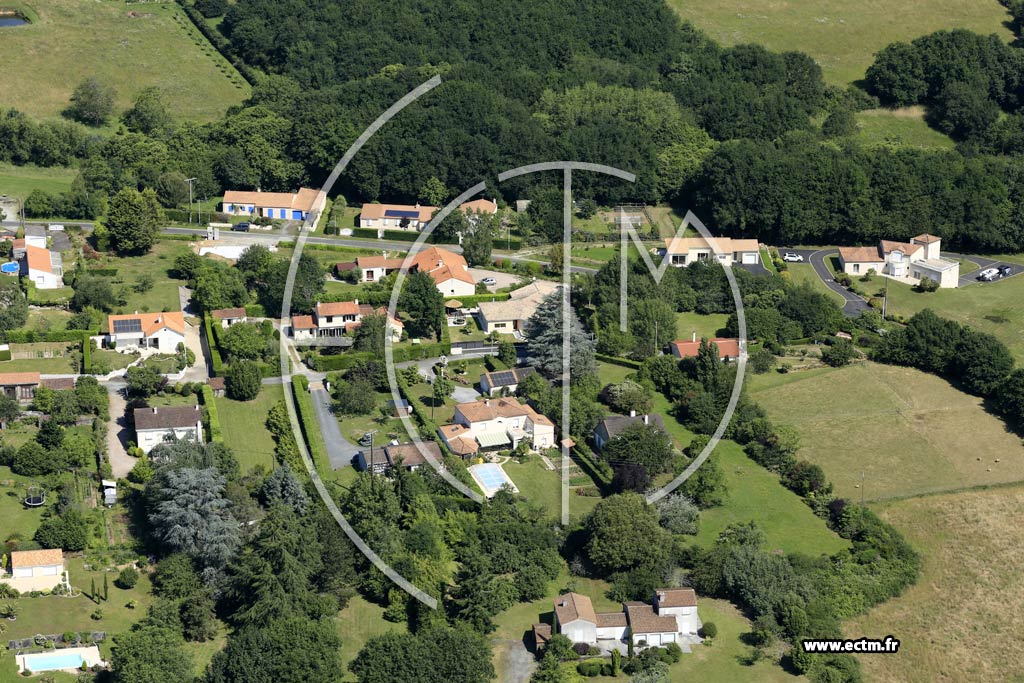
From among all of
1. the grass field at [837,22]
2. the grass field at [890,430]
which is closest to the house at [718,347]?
the grass field at [890,430]

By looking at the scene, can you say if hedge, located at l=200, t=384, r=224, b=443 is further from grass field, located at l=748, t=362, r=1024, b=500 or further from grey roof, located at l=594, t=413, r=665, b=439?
grass field, located at l=748, t=362, r=1024, b=500

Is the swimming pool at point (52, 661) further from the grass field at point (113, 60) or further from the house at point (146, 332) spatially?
Answer: the grass field at point (113, 60)

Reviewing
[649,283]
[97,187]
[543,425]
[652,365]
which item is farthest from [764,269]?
[97,187]

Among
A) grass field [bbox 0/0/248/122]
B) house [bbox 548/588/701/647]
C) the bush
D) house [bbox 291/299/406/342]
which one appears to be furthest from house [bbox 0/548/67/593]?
grass field [bbox 0/0/248/122]

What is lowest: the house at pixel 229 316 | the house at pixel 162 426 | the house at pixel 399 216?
the house at pixel 162 426

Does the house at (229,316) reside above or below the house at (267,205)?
below

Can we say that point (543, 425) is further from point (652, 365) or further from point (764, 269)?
point (764, 269)

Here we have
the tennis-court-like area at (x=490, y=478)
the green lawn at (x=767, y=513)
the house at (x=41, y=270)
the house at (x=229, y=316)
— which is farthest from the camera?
the house at (x=41, y=270)
